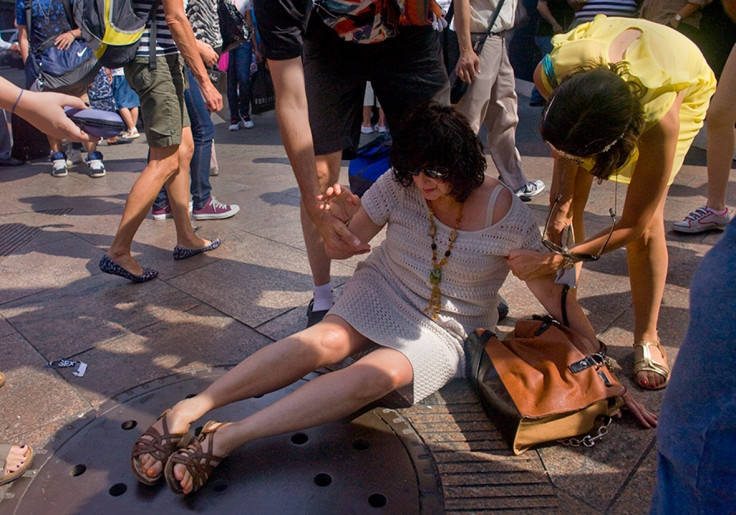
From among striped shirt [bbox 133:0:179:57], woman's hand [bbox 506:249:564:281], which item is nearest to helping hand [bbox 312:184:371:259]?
woman's hand [bbox 506:249:564:281]

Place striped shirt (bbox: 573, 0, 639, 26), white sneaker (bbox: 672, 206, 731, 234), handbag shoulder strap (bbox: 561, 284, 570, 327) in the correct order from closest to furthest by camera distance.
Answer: handbag shoulder strap (bbox: 561, 284, 570, 327) < white sneaker (bbox: 672, 206, 731, 234) < striped shirt (bbox: 573, 0, 639, 26)

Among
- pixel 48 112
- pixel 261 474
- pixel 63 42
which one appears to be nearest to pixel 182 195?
pixel 63 42

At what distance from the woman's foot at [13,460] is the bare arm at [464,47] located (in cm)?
298

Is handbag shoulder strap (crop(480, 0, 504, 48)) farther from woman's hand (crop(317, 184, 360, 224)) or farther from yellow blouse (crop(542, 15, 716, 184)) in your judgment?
woman's hand (crop(317, 184, 360, 224))

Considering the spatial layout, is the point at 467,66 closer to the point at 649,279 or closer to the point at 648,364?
the point at 649,279

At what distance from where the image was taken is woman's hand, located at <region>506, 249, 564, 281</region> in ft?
6.93

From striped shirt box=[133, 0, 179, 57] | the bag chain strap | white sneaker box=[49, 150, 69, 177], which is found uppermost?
striped shirt box=[133, 0, 179, 57]

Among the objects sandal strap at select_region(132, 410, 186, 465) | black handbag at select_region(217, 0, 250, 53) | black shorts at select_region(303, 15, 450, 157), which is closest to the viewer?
sandal strap at select_region(132, 410, 186, 465)

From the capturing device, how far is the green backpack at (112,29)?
329 centimetres

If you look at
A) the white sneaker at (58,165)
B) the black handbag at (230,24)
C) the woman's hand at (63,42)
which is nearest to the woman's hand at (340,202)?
the black handbag at (230,24)

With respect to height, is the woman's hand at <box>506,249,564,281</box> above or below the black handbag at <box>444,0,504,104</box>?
below

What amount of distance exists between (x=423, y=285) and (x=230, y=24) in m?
2.96

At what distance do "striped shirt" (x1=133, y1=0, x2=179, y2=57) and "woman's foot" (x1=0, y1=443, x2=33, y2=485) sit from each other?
2288 mm

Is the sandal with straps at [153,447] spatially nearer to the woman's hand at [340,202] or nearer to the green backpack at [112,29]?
the woman's hand at [340,202]
